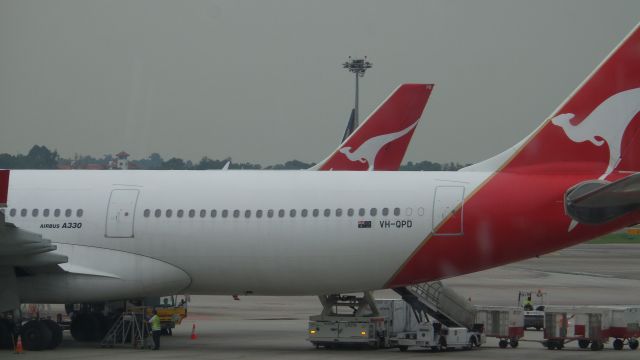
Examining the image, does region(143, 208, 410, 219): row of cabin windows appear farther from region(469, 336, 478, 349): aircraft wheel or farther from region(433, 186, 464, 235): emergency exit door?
region(469, 336, 478, 349): aircraft wheel

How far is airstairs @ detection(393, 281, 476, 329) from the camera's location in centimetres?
3112

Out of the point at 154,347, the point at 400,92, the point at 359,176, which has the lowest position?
the point at 154,347

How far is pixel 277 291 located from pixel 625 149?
9671 mm

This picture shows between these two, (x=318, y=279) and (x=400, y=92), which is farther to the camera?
(x=400, y=92)

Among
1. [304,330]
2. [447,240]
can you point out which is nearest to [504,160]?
[447,240]

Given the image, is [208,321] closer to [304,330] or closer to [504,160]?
[304,330]

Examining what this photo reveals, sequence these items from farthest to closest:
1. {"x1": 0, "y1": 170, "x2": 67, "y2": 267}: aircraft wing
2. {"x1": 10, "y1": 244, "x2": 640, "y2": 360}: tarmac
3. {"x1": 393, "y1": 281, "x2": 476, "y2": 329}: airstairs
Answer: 1. {"x1": 393, "y1": 281, "x2": 476, "y2": 329}: airstairs
2. {"x1": 10, "y1": 244, "x2": 640, "y2": 360}: tarmac
3. {"x1": 0, "y1": 170, "x2": 67, "y2": 267}: aircraft wing

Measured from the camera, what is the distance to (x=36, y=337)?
29.9 m

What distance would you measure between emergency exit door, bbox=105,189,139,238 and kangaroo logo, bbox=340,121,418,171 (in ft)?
43.3

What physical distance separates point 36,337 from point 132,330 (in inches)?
104

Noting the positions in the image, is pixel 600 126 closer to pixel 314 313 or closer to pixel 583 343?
pixel 583 343

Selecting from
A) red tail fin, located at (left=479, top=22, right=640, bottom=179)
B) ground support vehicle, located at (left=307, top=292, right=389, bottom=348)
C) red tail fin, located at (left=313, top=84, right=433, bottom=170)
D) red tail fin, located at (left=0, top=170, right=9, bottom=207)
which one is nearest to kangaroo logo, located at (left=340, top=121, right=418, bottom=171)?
red tail fin, located at (left=313, top=84, right=433, bottom=170)

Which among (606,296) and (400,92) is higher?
(400,92)

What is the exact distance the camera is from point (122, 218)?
3069 cm
